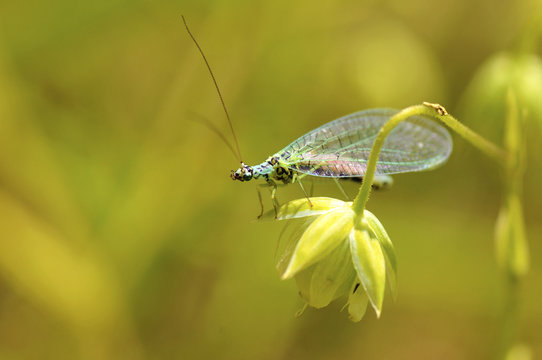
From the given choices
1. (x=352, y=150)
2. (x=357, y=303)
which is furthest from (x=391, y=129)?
(x=352, y=150)

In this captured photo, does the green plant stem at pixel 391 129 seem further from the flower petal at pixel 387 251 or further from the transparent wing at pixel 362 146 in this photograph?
the transparent wing at pixel 362 146

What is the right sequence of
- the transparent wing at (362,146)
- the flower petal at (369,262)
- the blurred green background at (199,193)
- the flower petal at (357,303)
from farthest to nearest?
the blurred green background at (199,193), the transparent wing at (362,146), the flower petal at (357,303), the flower petal at (369,262)

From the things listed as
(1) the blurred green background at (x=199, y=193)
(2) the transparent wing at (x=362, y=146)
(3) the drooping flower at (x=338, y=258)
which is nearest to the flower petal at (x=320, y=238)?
(3) the drooping flower at (x=338, y=258)

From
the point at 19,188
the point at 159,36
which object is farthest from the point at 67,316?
the point at 159,36

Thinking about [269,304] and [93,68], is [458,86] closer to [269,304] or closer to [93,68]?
[269,304]

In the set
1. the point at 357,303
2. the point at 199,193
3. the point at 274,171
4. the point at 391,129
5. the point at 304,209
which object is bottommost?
the point at 357,303

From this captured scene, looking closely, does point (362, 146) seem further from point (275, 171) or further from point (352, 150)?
point (275, 171)
